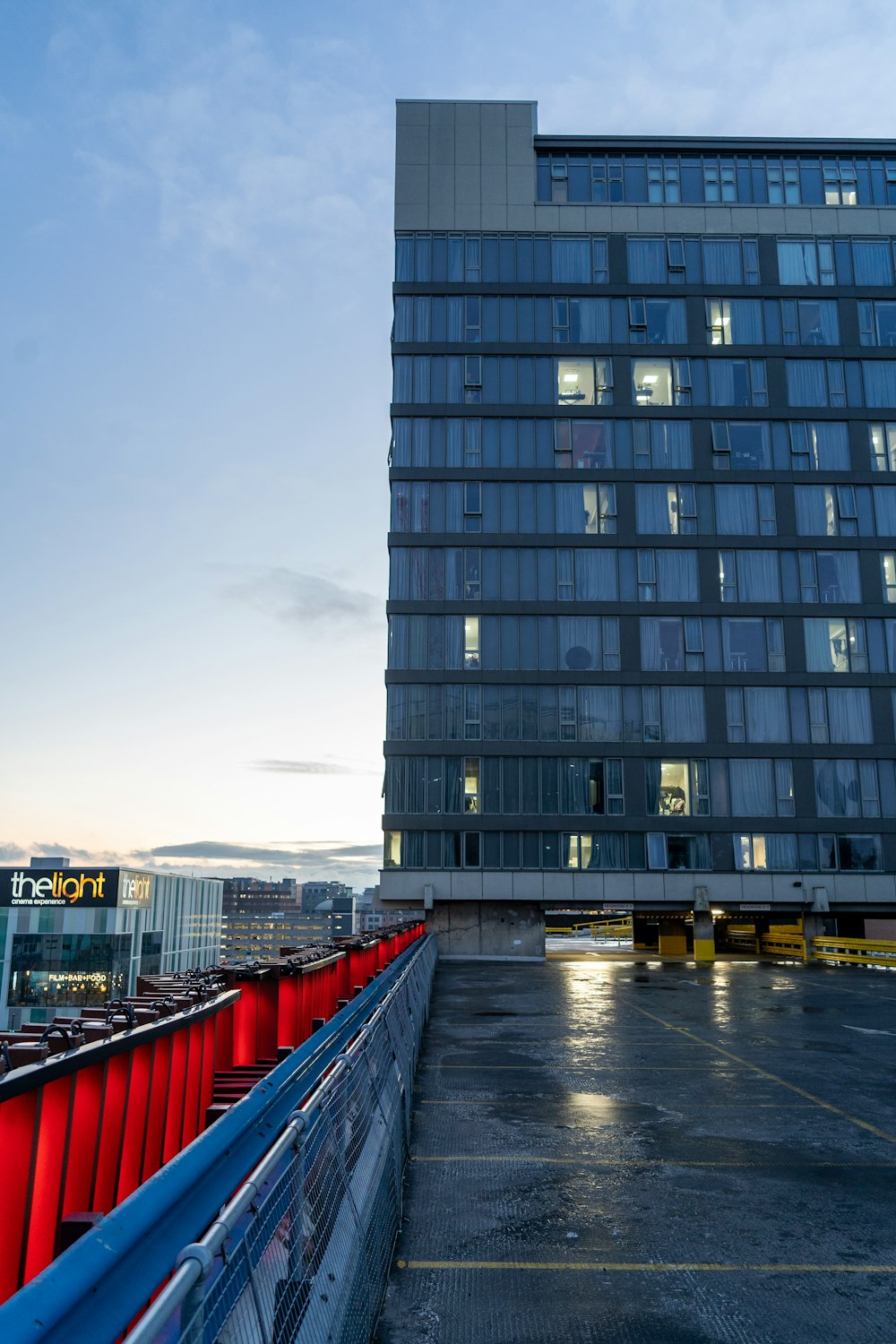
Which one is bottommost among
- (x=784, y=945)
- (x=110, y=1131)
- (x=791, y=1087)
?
(x=784, y=945)

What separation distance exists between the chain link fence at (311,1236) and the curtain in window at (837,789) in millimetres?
44904

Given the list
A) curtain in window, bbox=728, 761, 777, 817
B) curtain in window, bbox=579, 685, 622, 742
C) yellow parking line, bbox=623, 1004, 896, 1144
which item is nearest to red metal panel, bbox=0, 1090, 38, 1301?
yellow parking line, bbox=623, 1004, 896, 1144

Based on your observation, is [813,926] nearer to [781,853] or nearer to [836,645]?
[781,853]

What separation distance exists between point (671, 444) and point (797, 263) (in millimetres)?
13520

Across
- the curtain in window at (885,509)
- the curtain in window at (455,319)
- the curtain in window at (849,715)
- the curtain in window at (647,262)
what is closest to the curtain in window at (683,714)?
the curtain in window at (849,715)

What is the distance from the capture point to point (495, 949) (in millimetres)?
47188

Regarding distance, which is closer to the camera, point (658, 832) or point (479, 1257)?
point (479, 1257)

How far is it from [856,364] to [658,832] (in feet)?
94.3

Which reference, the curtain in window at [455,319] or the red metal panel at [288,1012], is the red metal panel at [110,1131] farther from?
the curtain in window at [455,319]

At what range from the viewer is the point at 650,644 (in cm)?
4981

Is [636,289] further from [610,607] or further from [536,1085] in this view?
[536,1085]

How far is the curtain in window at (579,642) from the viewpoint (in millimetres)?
49406

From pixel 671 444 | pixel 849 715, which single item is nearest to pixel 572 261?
pixel 671 444

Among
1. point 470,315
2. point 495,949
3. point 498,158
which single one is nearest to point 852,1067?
point 495,949
